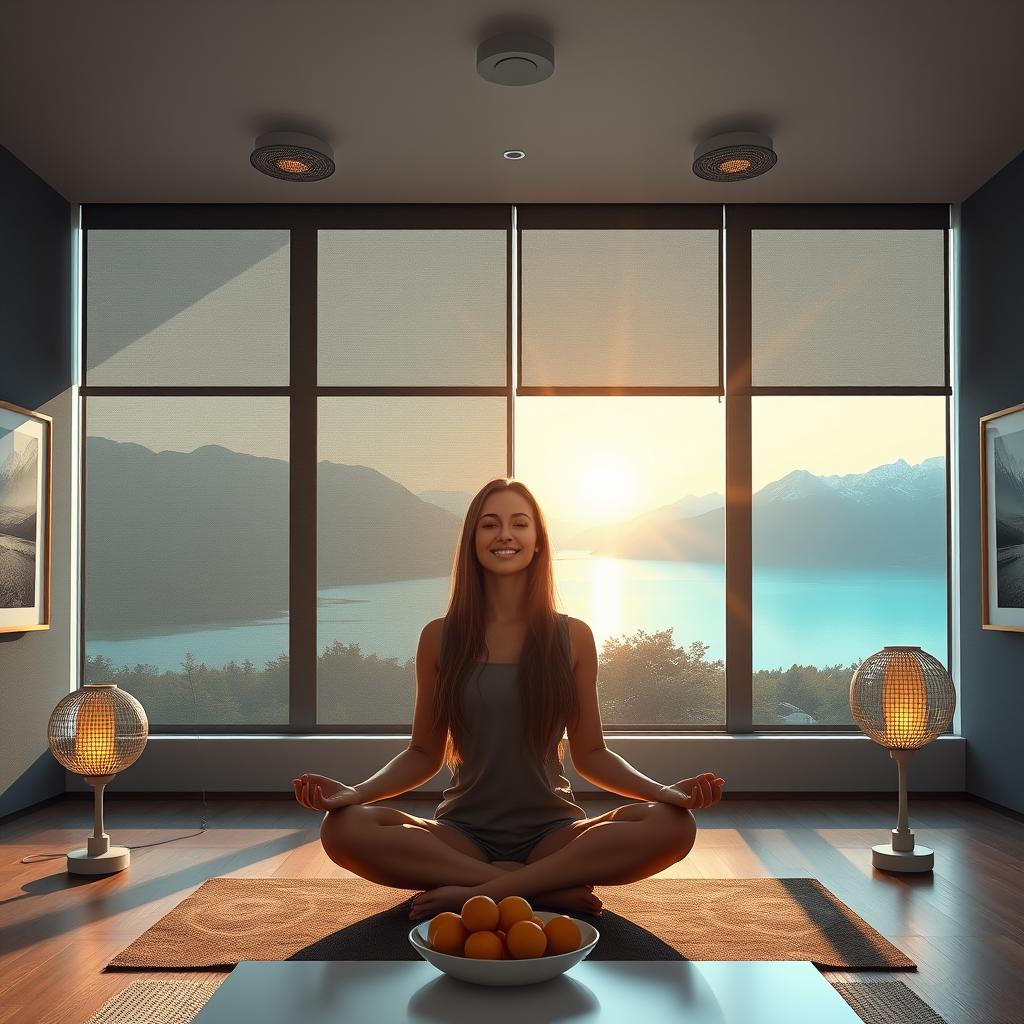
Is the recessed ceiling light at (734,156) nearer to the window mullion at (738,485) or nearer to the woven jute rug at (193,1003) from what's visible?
the window mullion at (738,485)

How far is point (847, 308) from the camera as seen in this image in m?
5.12

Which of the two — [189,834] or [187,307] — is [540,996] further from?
[187,307]

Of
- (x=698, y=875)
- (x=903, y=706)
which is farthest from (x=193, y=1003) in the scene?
(x=903, y=706)

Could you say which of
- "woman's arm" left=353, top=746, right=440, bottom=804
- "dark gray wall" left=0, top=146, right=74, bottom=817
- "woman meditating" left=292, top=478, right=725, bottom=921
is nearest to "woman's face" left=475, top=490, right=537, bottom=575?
"woman meditating" left=292, top=478, right=725, bottom=921

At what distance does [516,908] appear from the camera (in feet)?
5.98

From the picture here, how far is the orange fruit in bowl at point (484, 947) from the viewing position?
5.61 feet

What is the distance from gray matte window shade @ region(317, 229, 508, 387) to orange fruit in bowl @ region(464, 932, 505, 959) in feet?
11.9

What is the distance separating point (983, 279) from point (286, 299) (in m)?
3.28

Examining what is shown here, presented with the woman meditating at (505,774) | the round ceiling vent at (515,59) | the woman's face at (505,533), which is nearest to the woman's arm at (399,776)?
the woman meditating at (505,774)

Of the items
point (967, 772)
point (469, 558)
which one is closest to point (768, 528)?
point (967, 772)

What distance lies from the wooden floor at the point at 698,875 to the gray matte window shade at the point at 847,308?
2039 millimetres

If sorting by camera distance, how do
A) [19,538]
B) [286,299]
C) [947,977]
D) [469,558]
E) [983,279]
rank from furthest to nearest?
[286,299] → [983,279] → [19,538] → [469,558] → [947,977]

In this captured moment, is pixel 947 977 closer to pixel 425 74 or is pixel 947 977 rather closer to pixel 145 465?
pixel 425 74

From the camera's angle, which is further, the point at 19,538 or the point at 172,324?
the point at 172,324
